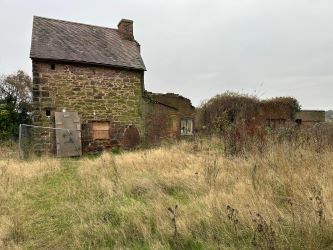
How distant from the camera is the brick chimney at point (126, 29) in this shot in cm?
1931

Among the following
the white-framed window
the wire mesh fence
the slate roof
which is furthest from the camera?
the white-framed window

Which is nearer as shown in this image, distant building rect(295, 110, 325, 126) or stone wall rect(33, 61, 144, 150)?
stone wall rect(33, 61, 144, 150)

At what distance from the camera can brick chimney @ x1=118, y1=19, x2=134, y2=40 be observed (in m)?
19.3

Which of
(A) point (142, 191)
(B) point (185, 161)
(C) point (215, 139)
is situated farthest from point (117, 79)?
(A) point (142, 191)

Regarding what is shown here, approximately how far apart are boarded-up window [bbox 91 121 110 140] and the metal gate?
90cm

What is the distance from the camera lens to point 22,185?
679 cm

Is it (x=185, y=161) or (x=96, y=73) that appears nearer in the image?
(x=185, y=161)

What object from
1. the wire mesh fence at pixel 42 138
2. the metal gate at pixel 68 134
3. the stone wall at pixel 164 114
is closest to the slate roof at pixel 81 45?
the stone wall at pixel 164 114

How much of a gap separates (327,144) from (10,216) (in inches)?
235

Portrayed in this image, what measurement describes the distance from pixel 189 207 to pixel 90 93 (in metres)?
12.5

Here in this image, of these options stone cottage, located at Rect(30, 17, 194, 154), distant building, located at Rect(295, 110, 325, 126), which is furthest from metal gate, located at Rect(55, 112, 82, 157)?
distant building, located at Rect(295, 110, 325, 126)

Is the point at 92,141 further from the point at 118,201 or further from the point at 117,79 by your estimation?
the point at 118,201

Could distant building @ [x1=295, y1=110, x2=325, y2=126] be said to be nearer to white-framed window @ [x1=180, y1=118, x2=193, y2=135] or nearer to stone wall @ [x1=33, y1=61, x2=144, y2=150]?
white-framed window @ [x1=180, y1=118, x2=193, y2=135]

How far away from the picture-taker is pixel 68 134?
1484cm
